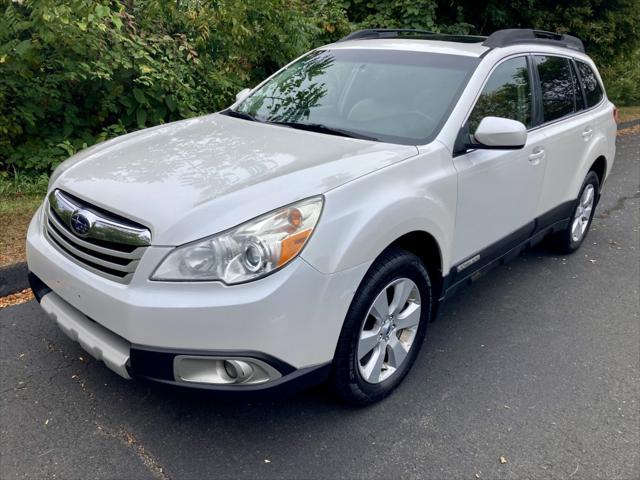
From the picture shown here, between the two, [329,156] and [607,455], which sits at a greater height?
[329,156]

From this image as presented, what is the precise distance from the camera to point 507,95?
138 inches

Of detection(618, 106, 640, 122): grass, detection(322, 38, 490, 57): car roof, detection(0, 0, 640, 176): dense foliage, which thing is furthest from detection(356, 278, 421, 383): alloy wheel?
detection(618, 106, 640, 122): grass

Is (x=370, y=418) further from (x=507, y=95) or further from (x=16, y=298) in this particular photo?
(x=16, y=298)

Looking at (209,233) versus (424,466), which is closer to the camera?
(209,233)

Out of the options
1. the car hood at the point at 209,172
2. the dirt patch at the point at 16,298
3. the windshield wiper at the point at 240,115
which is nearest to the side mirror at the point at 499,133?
the car hood at the point at 209,172

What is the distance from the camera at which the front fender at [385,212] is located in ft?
7.41

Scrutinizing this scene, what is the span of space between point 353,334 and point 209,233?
78cm

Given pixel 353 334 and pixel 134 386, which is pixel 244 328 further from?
pixel 134 386

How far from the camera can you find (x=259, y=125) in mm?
3344

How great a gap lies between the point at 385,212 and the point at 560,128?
2.21m

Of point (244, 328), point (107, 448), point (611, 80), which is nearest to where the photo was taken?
point (244, 328)

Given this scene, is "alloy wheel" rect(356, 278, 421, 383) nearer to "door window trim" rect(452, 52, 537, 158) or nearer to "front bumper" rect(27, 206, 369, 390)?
"front bumper" rect(27, 206, 369, 390)

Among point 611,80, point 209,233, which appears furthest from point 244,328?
point 611,80

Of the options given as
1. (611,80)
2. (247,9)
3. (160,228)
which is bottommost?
(611,80)
